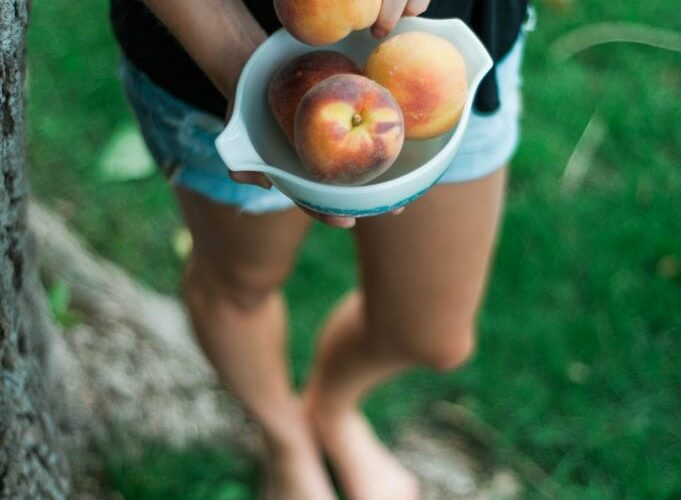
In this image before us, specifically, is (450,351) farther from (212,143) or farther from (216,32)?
(216,32)

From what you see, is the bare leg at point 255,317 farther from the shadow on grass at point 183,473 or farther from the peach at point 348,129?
the peach at point 348,129

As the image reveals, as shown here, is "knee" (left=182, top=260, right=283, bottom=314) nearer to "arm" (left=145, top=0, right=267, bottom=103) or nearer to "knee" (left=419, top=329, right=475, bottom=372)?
"knee" (left=419, top=329, right=475, bottom=372)

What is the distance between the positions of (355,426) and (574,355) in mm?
463

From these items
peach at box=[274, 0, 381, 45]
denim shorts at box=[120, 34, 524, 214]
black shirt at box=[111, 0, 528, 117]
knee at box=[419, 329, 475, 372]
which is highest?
peach at box=[274, 0, 381, 45]

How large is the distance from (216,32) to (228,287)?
1.62ft

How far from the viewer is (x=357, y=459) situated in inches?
70.1

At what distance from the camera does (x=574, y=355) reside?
1987 millimetres

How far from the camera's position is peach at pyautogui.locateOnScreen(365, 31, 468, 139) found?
39.6 inches

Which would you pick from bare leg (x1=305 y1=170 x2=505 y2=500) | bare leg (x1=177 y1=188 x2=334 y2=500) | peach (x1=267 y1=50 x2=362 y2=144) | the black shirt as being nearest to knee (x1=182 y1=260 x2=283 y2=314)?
bare leg (x1=177 y1=188 x2=334 y2=500)

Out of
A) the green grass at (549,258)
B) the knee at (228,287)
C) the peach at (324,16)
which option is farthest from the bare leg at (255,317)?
the peach at (324,16)

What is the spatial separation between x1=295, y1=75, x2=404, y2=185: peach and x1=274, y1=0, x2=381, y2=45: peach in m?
0.04

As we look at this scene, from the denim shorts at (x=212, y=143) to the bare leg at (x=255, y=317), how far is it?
4cm

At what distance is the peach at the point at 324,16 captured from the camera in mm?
940

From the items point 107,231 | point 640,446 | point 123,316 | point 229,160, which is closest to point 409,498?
point 640,446
